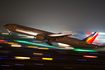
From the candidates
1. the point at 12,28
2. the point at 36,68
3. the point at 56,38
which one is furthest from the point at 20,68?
the point at 12,28

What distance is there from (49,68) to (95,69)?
636cm

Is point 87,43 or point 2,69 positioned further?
point 87,43

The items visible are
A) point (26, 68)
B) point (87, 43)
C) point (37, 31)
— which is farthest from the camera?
point (37, 31)

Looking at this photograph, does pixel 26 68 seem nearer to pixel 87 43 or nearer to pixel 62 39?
pixel 62 39

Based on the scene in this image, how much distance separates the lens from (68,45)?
A: 3269 centimetres

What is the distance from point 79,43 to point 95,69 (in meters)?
18.9

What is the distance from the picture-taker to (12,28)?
120ft

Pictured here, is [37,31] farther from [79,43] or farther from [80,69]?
Answer: [80,69]

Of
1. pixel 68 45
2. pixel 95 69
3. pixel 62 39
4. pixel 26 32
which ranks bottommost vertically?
pixel 95 69

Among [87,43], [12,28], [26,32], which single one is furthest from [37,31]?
[87,43]

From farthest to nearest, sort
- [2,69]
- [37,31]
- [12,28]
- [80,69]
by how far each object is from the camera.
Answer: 1. [12,28]
2. [37,31]
3. [80,69]
4. [2,69]

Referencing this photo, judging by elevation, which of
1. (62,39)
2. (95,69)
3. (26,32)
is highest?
(26,32)

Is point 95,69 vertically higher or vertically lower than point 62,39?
lower

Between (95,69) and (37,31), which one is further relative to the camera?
(37,31)
